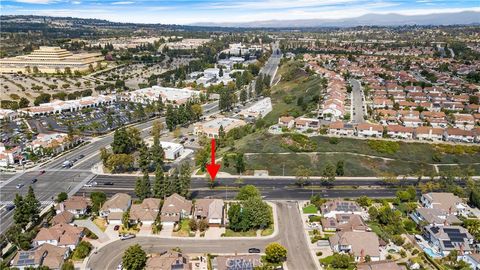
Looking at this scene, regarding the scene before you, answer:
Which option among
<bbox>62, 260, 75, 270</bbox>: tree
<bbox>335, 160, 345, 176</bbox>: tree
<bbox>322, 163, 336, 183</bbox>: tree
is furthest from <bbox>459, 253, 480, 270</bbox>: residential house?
<bbox>62, 260, 75, 270</bbox>: tree

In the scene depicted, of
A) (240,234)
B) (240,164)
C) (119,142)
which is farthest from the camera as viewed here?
(119,142)

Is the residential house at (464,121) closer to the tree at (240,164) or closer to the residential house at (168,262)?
the tree at (240,164)

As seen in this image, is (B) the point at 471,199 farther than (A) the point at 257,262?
Yes

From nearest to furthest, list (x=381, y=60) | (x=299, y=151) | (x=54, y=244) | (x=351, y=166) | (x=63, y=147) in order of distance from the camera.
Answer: (x=54, y=244) → (x=351, y=166) → (x=299, y=151) → (x=63, y=147) → (x=381, y=60)

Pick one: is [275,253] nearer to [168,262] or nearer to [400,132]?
[168,262]

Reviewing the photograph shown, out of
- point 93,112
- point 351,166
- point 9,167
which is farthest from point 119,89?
point 351,166

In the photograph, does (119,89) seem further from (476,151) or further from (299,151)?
(476,151)

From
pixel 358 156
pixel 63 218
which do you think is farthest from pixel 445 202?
pixel 63 218
